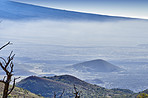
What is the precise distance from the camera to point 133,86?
169 m

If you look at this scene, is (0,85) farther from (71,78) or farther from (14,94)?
(71,78)

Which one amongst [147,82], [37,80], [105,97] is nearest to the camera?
[105,97]

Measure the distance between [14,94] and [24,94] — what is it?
2152 millimetres

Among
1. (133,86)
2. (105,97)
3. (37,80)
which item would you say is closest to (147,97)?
(105,97)

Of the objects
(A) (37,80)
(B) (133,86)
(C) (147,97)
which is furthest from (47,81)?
(B) (133,86)

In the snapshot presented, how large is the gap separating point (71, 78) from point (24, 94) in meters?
49.1

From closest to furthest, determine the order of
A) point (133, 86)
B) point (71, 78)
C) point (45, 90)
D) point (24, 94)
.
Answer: point (24, 94)
point (45, 90)
point (71, 78)
point (133, 86)

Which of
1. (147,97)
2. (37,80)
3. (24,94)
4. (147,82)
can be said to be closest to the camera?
(147,97)

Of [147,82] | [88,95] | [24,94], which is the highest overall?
[24,94]

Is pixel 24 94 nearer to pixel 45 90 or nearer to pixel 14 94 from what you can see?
pixel 14 94

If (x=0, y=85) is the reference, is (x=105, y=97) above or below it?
below

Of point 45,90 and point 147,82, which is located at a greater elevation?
point 45,90

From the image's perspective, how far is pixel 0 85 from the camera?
43.4 m

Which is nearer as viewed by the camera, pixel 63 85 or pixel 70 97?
pixel 70 97
